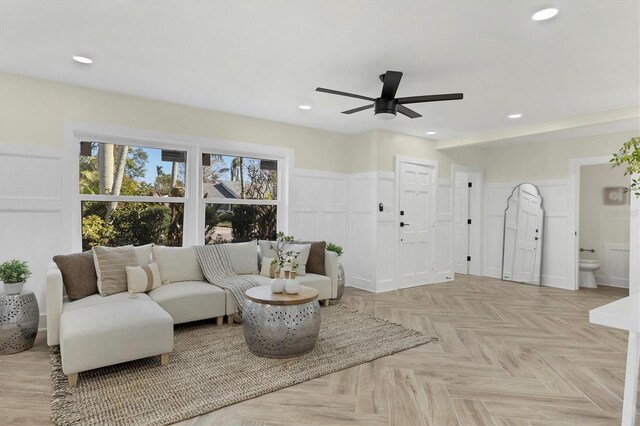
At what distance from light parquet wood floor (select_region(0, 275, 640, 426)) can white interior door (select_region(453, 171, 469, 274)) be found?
9.95ft

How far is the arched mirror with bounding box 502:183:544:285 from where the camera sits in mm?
6059

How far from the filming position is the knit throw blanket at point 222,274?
3.83m

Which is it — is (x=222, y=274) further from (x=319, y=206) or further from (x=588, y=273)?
(x=588, y=273)

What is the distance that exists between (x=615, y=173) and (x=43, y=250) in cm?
799

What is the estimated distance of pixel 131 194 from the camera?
4258mm

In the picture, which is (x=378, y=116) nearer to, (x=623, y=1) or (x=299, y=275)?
(x=623, y=1)

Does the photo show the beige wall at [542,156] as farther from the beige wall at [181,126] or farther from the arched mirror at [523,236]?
the beige wall at [181,126]

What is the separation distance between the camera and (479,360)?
2.98 metres

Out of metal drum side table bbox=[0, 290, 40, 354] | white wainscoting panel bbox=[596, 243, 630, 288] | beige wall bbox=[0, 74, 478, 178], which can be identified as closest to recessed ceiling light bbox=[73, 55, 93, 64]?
beige wall bbox=[0, 74, 478, 178]

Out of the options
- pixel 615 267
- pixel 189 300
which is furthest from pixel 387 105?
pixel 615 267

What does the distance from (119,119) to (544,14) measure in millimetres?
4041

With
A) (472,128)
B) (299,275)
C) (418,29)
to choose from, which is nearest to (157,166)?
(299,275)

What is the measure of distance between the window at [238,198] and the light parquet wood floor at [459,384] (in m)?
2.17

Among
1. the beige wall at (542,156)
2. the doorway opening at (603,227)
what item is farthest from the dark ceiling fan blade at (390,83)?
the doorway opening at (603,227)
